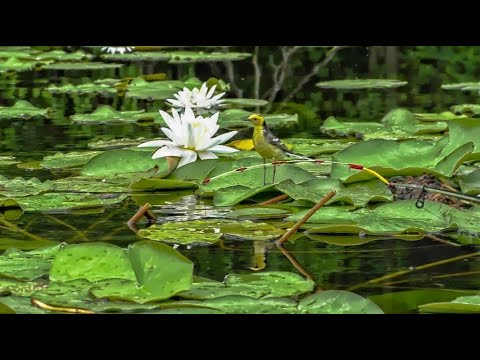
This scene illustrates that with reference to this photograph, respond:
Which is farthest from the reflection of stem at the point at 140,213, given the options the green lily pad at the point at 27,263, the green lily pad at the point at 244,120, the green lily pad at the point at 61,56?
the green lily pad at the point at 61,56

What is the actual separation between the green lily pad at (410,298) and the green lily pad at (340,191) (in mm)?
891

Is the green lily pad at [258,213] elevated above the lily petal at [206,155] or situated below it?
below

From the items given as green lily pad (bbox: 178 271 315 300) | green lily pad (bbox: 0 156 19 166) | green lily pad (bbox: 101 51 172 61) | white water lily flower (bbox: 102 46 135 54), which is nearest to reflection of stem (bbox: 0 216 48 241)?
green lily pad (bbox: 178 271 315 300)

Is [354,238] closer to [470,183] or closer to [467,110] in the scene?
[470,183]

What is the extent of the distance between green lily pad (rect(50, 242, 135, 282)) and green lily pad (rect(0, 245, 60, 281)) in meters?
0.07

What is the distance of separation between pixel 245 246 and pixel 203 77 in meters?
4.54

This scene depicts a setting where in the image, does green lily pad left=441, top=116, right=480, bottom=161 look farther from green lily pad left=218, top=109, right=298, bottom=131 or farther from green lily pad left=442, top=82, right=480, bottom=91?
green lily pad left=442, top=82, right=480, bottom=91

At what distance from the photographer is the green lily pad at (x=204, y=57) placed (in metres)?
8.87

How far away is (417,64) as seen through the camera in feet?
28.1

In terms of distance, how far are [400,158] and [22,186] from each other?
1.33 m

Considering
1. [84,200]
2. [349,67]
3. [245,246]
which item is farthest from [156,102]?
[245,246]

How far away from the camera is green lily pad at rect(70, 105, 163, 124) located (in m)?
5.98

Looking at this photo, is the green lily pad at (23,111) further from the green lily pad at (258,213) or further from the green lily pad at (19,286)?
the green lily pad at (19,286)

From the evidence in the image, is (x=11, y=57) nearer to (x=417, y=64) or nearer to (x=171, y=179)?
(x=417, y=64)
